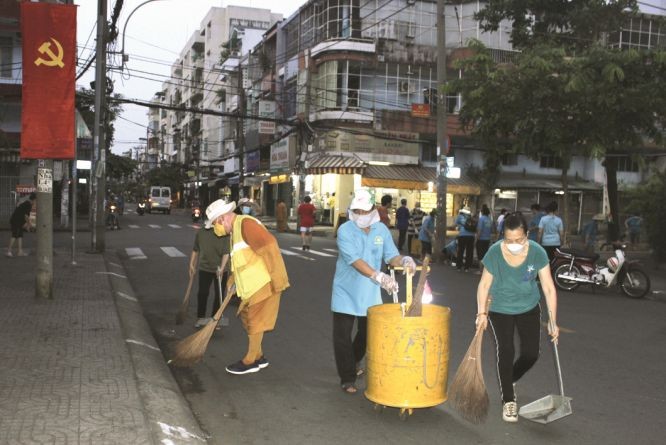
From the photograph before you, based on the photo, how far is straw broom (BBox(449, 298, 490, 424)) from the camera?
481 centimetres

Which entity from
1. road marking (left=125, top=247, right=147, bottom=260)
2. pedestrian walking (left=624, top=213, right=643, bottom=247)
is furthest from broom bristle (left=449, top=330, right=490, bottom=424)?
pedestrian walking (left=624, top=213, right=643, bottom=247)

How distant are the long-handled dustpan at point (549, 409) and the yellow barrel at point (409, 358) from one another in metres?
0.70

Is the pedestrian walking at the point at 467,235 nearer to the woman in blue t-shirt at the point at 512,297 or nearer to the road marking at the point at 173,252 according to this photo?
the road marking at the point at 173,252

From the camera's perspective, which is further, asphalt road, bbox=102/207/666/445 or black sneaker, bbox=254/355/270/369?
black sneaker, bbox=254/355/270/369

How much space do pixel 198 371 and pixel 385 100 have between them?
30105mm

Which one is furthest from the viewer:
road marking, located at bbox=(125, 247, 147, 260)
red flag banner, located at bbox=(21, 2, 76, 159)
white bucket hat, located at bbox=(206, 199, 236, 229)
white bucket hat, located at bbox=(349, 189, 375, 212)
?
road marking, located at bbox=(125, 247, 147, 260)

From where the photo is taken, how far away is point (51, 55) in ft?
31.2

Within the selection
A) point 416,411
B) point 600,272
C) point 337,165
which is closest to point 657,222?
point 600,272

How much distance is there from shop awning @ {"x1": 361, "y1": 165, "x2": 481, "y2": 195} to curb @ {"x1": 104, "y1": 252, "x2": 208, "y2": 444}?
81.9 ft

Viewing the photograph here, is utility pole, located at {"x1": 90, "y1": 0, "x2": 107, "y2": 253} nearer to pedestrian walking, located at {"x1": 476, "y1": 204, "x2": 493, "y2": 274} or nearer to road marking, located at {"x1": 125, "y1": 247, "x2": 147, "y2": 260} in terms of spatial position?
road marking, located at {"x1": 125, "y1": 247, "x2": 147, "y2": 260}

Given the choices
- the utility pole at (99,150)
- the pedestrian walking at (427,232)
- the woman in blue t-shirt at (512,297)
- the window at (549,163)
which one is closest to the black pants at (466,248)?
the pedestrian walking at (427,232)

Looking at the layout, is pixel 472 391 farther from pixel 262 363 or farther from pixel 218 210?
pixel 218 210

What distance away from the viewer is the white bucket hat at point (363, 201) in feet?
17.9

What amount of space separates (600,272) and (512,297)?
9.14 meters
